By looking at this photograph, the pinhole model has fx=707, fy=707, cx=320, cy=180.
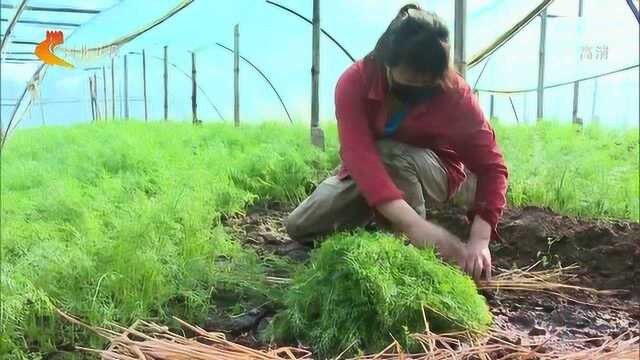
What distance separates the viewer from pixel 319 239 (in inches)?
87.6

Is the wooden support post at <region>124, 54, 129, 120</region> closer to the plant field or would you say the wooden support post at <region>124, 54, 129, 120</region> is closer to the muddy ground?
the plant field

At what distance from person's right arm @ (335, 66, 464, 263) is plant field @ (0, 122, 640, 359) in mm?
340

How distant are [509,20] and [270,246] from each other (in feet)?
9.06

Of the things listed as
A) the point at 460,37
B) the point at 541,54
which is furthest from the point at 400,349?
the point at 541,54

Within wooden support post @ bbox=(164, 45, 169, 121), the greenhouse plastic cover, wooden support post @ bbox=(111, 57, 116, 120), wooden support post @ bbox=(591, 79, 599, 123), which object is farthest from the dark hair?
wooden support post @ bbox=(111, 57, 116, 120)

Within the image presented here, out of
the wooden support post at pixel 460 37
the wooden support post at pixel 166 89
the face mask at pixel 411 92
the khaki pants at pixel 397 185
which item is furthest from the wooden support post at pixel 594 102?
the wooden support post at pixel 166 89

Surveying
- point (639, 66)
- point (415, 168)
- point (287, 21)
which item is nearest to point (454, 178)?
point (415, 168)

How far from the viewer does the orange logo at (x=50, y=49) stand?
12.6 feet

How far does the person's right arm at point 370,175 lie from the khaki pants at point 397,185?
169 millimetres

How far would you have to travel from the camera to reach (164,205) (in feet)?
7.16

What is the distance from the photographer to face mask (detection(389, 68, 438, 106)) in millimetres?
1787

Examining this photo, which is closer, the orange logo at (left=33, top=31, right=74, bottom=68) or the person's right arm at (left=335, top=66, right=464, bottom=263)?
the person's right arm at (left=335, top=66, right=464, bottom=263)

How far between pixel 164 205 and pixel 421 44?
3.28ft

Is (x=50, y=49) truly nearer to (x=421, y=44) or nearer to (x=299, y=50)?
(x=299, y=50)
